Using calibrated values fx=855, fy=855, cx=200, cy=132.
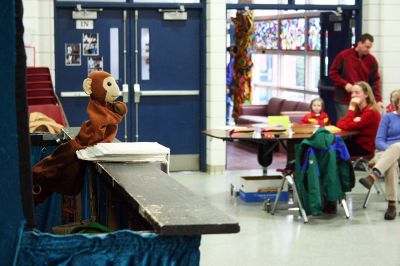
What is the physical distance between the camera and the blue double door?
10.2 metres

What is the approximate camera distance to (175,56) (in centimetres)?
1052

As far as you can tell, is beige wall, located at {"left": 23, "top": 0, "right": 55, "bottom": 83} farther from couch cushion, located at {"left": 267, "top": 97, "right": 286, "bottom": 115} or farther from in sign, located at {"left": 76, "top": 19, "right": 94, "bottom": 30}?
couch cushion, located at {"left": 267, "top": 97, "right": 286, "bottom": 115}

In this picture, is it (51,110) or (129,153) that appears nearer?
(129,153)

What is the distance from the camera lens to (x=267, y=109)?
14.6 metres

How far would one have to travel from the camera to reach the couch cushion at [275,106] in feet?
45.8

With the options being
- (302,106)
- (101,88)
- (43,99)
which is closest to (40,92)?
(43,99)

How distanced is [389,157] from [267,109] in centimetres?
676

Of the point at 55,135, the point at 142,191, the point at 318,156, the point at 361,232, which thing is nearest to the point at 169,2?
the point at 318,156

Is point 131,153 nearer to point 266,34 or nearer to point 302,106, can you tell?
point 302,106

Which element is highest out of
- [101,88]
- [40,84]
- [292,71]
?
[101,88]

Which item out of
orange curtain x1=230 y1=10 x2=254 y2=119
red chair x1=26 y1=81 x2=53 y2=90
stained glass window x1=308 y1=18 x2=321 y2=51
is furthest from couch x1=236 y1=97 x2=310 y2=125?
red chair x1=26 y1=81 x2=53 y2=90

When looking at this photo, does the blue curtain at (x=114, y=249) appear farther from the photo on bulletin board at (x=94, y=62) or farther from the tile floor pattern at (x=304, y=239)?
the photo on bulletin board at (x=94, y=62)

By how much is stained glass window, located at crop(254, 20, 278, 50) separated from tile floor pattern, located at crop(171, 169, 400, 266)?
7.42 metres

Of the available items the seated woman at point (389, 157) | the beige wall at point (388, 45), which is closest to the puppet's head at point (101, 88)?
the seated woman at point (389, 157)
